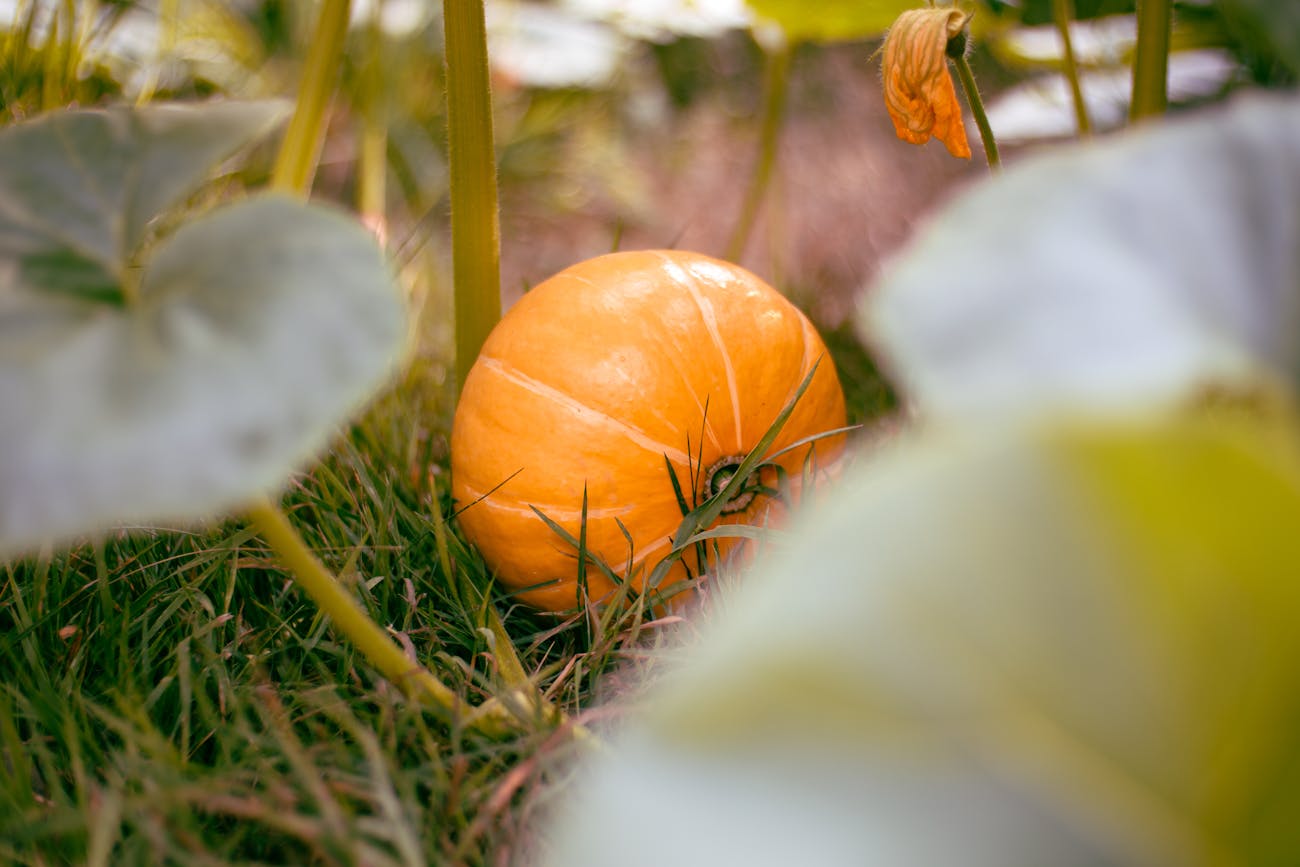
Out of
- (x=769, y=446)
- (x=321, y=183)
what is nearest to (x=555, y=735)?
(x=769, y=446)

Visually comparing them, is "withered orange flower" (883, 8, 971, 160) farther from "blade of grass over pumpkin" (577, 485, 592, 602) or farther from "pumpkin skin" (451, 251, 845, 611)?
"blade of grass over pumpkin" (577, 485, 592, 602)

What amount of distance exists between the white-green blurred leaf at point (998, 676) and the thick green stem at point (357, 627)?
1.18ft

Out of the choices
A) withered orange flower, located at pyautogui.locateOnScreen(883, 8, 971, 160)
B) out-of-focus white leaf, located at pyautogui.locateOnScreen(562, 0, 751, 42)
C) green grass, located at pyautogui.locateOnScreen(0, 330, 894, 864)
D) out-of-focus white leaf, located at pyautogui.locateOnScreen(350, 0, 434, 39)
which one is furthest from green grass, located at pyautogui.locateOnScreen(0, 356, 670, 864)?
out-of-focus white leaf, located at pyautogui.locateOnScreen(350, 0, 434, 39)

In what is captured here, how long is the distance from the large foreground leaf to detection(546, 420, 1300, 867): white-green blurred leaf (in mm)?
234

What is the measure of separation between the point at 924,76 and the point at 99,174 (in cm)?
63

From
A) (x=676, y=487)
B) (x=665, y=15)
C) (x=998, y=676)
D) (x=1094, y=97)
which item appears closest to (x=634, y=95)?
(x=665, y=15)

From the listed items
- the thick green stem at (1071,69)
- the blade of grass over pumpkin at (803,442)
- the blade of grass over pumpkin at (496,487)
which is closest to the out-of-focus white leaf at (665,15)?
the thick green stem at (1071,69)

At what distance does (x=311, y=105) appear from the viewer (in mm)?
1103

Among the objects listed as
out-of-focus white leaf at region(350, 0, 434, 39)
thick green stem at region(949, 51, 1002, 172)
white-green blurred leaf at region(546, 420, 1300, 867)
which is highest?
→ out-of-focus white leaf at region(350, 0, 434, 39)

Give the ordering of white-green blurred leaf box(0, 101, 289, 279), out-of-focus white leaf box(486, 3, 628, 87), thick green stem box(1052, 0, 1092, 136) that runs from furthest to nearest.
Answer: out-of-focus white leaf box(486, 3, 628, 87) → thick green stem box(1052, 0, 1092, 136) → white-green blurred leaf box(0, 101, 289, 279)

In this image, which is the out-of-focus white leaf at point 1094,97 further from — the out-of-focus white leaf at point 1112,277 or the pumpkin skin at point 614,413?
the out-of-focus white leaf at point 1112,277

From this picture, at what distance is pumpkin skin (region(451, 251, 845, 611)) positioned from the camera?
95 cm

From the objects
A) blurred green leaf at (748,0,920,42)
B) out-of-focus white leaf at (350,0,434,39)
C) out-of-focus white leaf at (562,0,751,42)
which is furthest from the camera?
out-of-focus white leaf at (350,0,434,39)

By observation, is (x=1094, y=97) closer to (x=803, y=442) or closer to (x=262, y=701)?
(x=803, y=442)
